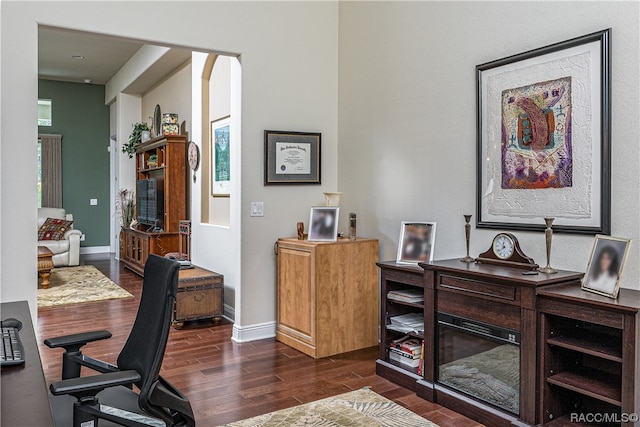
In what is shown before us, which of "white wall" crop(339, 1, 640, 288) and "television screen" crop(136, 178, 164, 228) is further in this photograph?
"television screen" crop(136, 178, 164, 228)

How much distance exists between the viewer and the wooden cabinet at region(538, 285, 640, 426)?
6.82 ft

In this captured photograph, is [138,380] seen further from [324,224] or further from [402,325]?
[324,224]

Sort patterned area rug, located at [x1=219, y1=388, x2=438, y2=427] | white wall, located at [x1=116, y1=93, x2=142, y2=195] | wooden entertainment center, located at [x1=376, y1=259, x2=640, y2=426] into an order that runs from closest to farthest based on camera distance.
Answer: wooden entertainment center, located at [x1=376, y1=259, x2=640, y2=426]
patterned area rug, located at [x1=219, y1=388, x2=438, y2=427]
white wall, located at [x1=116, y1=93, x2=142, y2=195]

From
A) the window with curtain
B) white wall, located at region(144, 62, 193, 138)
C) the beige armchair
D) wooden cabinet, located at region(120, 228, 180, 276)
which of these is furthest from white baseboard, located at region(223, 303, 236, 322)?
the window with curtain

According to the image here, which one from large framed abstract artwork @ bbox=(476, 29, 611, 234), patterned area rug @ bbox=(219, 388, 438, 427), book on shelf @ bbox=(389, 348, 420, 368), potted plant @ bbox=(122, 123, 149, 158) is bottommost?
patterned area rug @ bbox=(219, 388, 438, 427)

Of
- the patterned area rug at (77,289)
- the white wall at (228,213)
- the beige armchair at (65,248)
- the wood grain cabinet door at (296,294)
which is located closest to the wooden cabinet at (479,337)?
the wood grain cabinet door at (296,294)

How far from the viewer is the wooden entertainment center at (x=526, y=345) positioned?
2.18m

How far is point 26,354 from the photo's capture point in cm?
170

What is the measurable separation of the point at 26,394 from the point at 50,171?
9.29m

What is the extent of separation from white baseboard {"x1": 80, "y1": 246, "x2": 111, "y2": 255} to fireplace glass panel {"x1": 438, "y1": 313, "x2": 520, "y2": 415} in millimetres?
8587

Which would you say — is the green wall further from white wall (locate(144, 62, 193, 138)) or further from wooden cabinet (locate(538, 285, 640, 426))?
wooden cabinet (locate(538, 285, 640, 426))

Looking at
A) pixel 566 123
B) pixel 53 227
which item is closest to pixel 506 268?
pixel 566 123

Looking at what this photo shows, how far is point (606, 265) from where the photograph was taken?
7.59ft

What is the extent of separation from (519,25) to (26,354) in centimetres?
302
